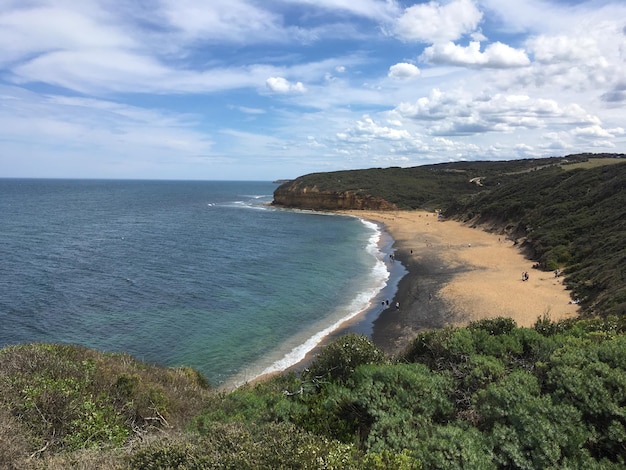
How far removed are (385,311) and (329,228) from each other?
1662 inches

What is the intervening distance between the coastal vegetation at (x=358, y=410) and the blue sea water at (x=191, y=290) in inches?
369

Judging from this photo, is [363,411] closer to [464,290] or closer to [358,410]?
[358,410]

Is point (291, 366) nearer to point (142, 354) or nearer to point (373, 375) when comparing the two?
point (142, 354)

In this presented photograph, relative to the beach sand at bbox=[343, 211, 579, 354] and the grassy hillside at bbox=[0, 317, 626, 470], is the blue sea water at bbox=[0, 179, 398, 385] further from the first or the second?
the grassy hillside at bbox=[0, 317, 626, 470]

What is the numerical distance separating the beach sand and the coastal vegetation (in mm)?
9610

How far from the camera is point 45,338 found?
2331cm

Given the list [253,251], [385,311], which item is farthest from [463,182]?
[385,311]

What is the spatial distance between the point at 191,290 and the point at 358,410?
1086 inches

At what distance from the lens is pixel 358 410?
8.43m

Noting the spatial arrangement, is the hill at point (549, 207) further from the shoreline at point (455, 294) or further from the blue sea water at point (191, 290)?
the blue sea water at point (191, 290)

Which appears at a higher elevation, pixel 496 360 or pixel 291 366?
pixel 496 360

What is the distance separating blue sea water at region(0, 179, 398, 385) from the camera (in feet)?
77.0

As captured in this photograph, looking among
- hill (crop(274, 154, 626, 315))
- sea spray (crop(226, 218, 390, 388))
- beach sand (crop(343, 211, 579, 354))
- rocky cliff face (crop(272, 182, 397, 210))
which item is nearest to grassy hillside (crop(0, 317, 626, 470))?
sea spray (crop(226, 218, 390, 388))

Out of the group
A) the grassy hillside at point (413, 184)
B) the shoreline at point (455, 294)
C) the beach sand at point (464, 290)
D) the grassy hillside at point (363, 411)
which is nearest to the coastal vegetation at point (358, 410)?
the grassy hillside at point (363, 411)
